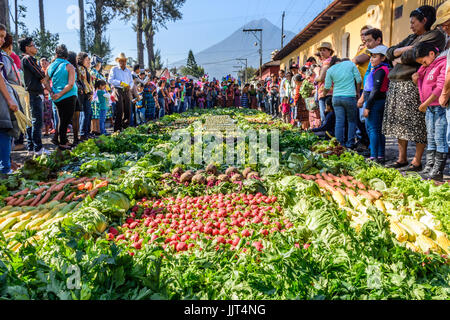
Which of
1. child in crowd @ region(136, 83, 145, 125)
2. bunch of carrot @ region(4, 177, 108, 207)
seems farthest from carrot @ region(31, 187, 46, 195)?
child in crowd @ region(136, 83, 145, 125)

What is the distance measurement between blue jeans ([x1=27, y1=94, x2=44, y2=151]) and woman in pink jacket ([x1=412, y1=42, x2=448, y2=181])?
6298 millimetres

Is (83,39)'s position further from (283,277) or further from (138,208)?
(283,277)

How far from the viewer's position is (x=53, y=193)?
4.16 metres

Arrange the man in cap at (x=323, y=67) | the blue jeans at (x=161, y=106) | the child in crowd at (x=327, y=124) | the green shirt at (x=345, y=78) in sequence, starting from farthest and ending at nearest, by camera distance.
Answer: the blue jeans at (x=161, y=106) → the child in crowd at (x=327, y=124) → the man in cap at (x=323, y=67) → the green shirt at (x=345, y=78)

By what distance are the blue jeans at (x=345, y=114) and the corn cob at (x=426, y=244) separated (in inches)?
170

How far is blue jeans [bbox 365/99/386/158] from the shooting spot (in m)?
5.91

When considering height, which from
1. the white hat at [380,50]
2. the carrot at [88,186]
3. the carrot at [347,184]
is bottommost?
the carrot at [88,186]

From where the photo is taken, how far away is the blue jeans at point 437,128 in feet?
15.1

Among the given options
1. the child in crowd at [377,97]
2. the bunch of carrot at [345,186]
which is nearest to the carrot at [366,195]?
the bunch of carrot at [345,186]

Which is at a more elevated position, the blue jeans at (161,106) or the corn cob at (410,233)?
the blue jeans at (161,106)

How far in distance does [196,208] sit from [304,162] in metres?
1.85

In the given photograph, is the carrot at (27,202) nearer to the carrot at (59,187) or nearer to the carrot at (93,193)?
the carrot at (59,187)

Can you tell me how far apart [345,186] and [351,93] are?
10.3 ft
